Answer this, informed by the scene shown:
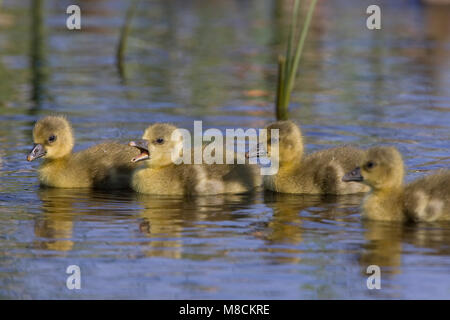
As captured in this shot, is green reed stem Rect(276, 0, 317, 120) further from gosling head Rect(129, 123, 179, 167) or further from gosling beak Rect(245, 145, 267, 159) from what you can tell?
gosling head Rect(129, 123, 179, 167)

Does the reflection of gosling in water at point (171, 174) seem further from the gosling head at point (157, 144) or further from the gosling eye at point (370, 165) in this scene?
the gosling eye at point (370, 165)

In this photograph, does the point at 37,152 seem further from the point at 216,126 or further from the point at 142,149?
the point at 216,126

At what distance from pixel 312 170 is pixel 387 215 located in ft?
4.64

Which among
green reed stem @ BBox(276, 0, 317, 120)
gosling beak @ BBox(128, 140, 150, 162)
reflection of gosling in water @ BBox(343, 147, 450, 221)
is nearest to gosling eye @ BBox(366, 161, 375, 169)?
reflection of gosling in water @ BBox(343, 147, 450, 221)

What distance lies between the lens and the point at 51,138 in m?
10.3

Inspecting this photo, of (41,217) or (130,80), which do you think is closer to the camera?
(41,217)

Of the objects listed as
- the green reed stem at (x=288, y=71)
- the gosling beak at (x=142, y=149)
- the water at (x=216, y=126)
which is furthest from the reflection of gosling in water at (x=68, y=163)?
the green reed stem at (x=288, y=71)

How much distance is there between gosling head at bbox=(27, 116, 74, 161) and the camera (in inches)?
404

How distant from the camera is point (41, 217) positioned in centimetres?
903

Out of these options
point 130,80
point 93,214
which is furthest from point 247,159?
point 130,80

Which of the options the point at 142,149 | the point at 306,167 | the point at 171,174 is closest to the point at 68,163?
the point at 142,149

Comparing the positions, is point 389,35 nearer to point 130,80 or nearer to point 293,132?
point 130,80

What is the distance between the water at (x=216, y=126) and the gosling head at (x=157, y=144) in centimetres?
41
